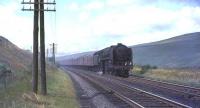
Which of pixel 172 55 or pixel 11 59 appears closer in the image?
pixel 11 59

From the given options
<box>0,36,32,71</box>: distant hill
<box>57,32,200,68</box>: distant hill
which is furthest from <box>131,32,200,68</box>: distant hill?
<box>0,36,32,71</box>: distant hill

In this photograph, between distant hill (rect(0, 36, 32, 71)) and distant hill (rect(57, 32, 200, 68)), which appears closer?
distant hill (rect(0, 36, 32, 71))

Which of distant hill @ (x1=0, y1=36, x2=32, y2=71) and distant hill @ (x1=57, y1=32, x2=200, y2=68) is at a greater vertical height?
distant hill @ (x1=57, y1=32, x2=200, y2=68)

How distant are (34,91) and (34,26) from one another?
11.6ft

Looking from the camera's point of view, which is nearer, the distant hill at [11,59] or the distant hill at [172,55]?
the distant hill at [11,59]

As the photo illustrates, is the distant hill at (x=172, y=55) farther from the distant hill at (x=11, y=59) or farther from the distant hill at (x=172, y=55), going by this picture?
the distant hill at (x=11, y=59)

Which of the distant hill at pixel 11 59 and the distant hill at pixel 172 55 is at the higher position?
the distant hill at pixel 172 55

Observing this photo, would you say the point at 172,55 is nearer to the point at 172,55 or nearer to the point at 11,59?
the point at 172,55

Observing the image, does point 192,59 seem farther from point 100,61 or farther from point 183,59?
point 100,61

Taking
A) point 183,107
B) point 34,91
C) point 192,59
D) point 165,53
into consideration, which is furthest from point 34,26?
point 165,53

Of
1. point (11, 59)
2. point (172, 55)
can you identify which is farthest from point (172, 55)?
point (11, 59)

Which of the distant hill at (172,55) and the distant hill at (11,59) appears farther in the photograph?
the distant hill at (172,55)

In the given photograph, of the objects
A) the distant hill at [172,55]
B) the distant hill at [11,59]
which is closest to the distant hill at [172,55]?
the distant hill at [172,55]

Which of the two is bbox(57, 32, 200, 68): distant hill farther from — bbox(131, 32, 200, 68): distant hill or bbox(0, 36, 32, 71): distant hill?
bbox(0, 36, 32, 71): distant hill
